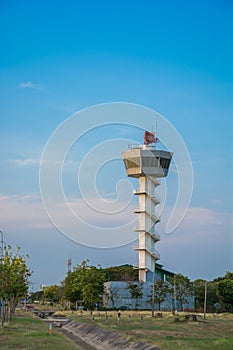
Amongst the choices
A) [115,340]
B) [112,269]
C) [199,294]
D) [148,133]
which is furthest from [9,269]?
[112,269]

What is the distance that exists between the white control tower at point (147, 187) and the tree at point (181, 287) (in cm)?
1107

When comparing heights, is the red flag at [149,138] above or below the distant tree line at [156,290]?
above

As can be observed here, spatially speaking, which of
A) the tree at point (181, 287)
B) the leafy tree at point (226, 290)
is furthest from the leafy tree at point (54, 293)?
the leafy tree at point (226, 290)

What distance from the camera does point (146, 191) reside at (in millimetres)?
104250

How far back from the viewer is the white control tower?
101125mm

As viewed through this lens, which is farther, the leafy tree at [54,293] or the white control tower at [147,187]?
the leafy tree at [54,293]

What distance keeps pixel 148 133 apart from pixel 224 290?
1486 inches

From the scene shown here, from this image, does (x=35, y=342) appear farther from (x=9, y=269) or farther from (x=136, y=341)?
(x=9, y=269)

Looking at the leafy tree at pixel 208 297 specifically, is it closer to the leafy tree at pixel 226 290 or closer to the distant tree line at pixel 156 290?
the distant tree line at pixel 156 290

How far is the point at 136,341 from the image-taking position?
31.2 m

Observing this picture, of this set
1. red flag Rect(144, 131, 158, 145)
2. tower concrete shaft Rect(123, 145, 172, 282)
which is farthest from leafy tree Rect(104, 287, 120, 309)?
red flag Rect(144, 131, 158, 145)

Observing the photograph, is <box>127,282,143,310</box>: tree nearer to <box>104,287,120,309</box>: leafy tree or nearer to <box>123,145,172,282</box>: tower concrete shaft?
<box>104,287,120,309</box>: leafy tree

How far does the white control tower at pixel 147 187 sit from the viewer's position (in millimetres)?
101125

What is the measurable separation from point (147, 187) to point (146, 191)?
41.0 inches
